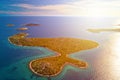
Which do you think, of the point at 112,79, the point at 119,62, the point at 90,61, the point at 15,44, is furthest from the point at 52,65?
the point at 15,44

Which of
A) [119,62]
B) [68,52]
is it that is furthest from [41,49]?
[119,62]

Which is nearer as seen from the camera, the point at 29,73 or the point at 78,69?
the point at 29,73

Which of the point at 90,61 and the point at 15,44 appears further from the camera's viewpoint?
the point at 15,44

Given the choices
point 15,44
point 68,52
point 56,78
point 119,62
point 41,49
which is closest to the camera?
point 56,78

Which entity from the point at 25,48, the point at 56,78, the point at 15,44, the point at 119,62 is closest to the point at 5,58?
the point at 25,48

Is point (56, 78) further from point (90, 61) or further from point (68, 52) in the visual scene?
point (68, 52)

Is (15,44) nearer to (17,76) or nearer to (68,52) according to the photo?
(68,52)

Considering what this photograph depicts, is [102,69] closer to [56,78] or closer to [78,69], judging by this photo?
[78,69]

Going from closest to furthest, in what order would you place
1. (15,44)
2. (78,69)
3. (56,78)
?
(56,78)
(78,69)
(15,44)

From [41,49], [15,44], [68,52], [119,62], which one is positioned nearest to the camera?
[119,62]
